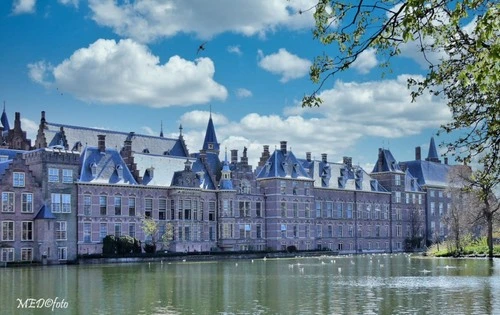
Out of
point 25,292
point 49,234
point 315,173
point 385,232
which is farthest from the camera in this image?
point 385,232

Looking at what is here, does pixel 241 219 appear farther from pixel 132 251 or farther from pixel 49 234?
pixel 49 234

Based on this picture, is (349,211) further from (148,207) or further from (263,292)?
(263,292)

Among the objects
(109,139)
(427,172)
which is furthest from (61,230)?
(427,172)

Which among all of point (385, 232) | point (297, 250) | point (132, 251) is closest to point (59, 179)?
point (132, 251)

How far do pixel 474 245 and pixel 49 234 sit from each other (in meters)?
41.4

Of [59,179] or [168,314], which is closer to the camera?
[168,314]

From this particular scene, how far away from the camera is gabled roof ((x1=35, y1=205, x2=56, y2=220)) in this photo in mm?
64062

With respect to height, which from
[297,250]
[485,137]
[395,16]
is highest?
[395,16]

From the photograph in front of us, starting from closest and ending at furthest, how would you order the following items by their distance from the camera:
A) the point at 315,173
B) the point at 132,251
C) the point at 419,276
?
the point at 419,276 < the point at 132,251 < the point at 315,173

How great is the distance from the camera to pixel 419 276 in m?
42.8

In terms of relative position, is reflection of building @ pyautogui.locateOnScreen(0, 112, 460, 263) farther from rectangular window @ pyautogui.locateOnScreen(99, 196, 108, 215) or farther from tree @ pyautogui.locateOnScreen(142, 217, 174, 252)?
tree @ pyautogui.locateOnScreen(142, 217, 174, 252)

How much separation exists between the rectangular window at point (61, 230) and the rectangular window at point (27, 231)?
3018 mm

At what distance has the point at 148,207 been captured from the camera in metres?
76.2

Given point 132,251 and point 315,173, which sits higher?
point 315,173
